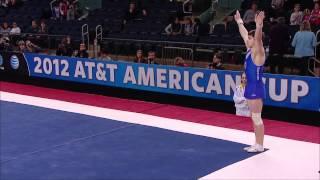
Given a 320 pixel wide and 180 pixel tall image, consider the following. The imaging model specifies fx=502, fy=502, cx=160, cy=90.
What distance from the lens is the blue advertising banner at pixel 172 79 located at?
949cm

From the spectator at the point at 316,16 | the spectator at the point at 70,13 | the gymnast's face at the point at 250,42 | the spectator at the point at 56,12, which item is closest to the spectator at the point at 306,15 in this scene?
the spectator at the point at 316,16

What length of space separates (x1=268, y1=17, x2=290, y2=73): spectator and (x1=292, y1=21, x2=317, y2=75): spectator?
32 centimetres

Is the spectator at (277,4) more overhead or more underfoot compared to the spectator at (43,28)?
more overhead

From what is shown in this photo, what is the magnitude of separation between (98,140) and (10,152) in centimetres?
151

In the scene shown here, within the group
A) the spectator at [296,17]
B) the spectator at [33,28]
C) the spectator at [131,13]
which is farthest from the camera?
the spectator at [33,28]

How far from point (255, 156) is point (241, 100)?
253cm

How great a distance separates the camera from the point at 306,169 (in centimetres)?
712

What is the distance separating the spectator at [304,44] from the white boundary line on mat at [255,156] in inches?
118

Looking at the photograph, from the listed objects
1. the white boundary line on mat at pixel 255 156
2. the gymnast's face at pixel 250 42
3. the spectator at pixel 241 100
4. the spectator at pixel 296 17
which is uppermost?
the spectator at pixel 296 17

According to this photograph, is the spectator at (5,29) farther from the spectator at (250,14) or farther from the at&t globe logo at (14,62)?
the spectator at (250,14)

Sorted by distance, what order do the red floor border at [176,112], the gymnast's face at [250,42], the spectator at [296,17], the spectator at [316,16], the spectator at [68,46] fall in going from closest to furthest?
1. the gymnast's face at [250,42]
2. the red floor border at [176,112]
3. the spectator at [316,16]
4. the spectator at [296,17]
5. the spectator at [68,46]

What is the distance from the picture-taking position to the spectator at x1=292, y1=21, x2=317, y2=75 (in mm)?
10992

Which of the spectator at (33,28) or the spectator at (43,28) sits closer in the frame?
the spectator at (43,28)

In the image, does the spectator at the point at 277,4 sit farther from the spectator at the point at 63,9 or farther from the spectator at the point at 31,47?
the spectator at the point at 63,9
